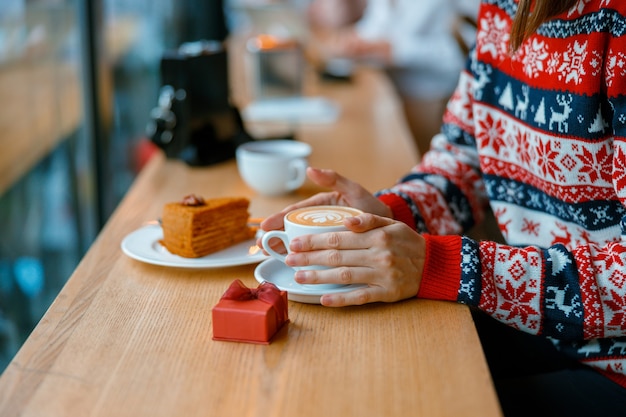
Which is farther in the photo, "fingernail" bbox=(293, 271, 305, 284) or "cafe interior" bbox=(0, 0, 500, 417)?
"fingernail" bbox=(293, 271, 305, 284)

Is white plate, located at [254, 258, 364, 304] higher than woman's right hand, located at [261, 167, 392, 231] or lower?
lower

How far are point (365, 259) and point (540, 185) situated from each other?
377 millimetres

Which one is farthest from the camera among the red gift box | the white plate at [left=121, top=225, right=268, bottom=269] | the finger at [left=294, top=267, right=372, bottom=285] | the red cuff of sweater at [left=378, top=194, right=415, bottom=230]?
the red cuff of sweater at [left=378, top=194, right=415, bottom=230]

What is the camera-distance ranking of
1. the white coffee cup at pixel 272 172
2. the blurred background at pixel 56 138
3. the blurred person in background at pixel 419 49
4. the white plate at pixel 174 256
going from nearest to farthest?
the white plate at pixel 174 256
the white coffee cup at pixel 272 172
the blurred background at pixel 56 138
the blurred person in background at pixel 419 49

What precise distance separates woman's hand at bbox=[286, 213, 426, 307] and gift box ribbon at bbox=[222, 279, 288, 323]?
73 mm

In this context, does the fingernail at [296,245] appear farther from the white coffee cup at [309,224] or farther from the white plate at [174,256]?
the white plate at [174,256]

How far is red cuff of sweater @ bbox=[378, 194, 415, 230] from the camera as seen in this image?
1244mm

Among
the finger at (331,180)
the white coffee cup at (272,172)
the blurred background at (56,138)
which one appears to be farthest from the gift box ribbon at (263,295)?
the blurred background at (56,138)

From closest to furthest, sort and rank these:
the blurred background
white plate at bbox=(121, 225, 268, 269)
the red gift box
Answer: the red gift box < white plate at bbox=(121, 225, 268, 269) < the blurred background

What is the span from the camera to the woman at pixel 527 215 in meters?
0.98

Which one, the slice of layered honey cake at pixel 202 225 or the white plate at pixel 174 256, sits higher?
the slice of layered honey cake at pixel 202 225

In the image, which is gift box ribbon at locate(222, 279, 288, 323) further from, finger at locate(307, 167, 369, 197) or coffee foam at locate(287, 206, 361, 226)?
finger at locate(307, 167, 369, 197)

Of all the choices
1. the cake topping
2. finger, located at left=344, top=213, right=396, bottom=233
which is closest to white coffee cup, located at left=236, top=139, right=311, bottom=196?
the cake topping

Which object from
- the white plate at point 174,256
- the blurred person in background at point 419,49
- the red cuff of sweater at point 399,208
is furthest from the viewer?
the blurred person in background at point 419,49
